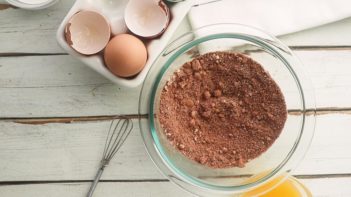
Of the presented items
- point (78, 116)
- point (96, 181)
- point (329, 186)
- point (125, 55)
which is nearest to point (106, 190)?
point (96, 181)

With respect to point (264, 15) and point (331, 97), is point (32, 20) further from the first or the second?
point (331, 97)

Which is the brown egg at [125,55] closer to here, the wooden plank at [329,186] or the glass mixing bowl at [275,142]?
the glass mixing bowl at [275,142]

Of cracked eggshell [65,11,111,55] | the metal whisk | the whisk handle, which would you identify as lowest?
the whisk handle

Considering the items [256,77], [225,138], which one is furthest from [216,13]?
[225,138]

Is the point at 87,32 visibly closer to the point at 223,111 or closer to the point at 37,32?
the point at 37,32

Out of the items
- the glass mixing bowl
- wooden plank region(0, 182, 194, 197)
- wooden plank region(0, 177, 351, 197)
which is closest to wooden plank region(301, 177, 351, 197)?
wooden plank region(0, 177, 351, 197)

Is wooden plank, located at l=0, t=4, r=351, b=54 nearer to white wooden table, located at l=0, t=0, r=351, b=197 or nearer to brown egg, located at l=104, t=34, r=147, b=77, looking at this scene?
white wooden table, located at l=0, t=0, r=351, b=197

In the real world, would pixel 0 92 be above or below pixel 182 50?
below
